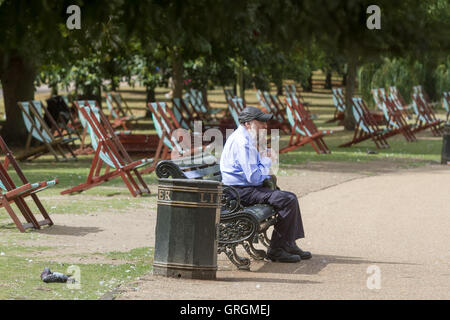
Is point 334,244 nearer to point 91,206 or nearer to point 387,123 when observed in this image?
point 91,206

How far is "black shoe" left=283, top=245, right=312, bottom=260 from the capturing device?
336 inches

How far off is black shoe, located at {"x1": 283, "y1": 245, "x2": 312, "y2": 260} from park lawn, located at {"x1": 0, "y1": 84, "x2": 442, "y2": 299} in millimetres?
1286

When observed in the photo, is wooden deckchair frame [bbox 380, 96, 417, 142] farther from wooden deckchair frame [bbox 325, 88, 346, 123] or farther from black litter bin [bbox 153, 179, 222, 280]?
black litter bin [bbox 153, 179, 222, 280]

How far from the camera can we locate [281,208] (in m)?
8.52

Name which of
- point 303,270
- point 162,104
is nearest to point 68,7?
point 303,270

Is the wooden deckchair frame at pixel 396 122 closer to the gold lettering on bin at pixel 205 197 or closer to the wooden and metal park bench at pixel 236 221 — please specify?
the wooden and metal park bench at pixel 236 221

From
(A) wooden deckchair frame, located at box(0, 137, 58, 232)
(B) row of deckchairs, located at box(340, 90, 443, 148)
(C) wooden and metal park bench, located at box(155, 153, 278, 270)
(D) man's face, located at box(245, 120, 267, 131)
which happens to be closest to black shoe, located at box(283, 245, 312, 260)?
A: (C) wooden and metal park bench, located at box(155, 153, 278, 270)

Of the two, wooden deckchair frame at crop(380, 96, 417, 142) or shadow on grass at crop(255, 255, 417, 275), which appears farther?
wooden deckchair frame at crop(380, 96, 417, 142)

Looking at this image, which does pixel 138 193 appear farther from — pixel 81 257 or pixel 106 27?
pixel 106 27

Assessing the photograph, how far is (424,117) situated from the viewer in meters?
29.5

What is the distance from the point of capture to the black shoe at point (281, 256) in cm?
847

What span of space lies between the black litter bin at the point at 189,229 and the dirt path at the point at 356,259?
0.50 feet

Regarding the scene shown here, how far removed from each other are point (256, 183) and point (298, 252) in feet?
2.47

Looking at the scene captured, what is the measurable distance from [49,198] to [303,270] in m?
6.00
